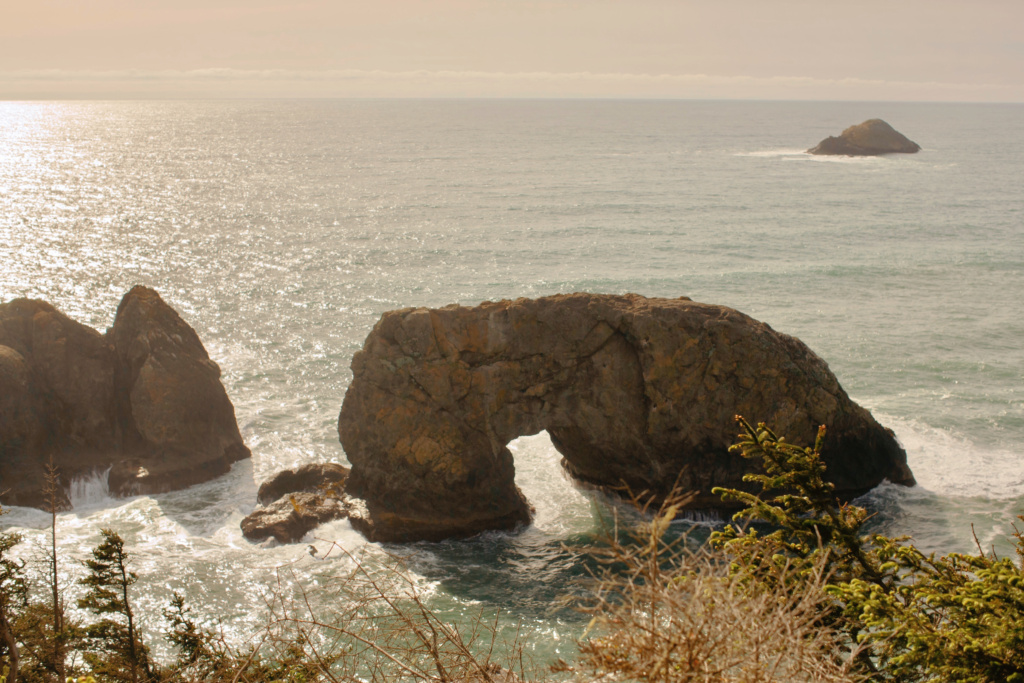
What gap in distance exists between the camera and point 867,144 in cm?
12319

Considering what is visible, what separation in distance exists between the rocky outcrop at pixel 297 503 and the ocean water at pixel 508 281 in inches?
19.4

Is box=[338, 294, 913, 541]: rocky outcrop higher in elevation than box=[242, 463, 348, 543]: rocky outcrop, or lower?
higher

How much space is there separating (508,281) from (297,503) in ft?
92.0

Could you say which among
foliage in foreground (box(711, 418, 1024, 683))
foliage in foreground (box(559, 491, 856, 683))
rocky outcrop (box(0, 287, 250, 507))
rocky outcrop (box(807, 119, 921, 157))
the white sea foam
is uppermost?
rocky outcrop (box(807, 119, 921, 157))

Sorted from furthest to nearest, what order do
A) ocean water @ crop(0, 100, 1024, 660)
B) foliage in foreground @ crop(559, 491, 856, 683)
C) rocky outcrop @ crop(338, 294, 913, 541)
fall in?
rocky outcrop @ crop(338, 294, 913, 541) → ocean water @ crop(0, 100, 1024, 660) → foliage in foreground @ crop(559, 491, 856, 683)

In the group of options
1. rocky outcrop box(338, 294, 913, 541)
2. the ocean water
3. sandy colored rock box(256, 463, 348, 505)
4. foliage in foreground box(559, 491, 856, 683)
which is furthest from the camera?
sandy colored rock box(256, 463, 348, 505)

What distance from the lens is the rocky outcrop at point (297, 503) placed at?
22.0 m

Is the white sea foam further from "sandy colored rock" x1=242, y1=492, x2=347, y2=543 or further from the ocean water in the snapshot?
"sandy colored rock" x1=242, y1=492, x2=347, y2=543

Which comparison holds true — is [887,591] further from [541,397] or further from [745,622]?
[541,397]

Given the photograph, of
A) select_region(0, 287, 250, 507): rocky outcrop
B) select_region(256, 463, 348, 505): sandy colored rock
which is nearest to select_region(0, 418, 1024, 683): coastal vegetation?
select_region(256, 463, 348, 505): sandy colored rock

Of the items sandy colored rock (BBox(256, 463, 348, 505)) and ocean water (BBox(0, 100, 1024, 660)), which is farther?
sandy colored rock (BBox(256, 463, 348, 505))

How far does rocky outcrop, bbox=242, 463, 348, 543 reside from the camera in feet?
72.1

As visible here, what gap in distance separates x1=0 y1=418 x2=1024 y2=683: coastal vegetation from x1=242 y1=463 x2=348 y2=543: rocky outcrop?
234 inches

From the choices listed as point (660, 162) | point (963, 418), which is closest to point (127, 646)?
point (963, 418)
